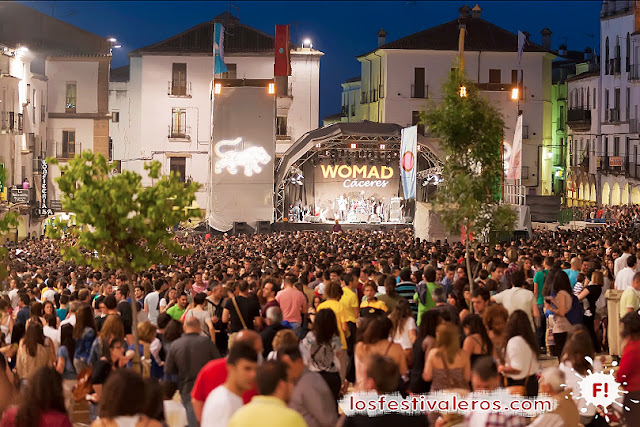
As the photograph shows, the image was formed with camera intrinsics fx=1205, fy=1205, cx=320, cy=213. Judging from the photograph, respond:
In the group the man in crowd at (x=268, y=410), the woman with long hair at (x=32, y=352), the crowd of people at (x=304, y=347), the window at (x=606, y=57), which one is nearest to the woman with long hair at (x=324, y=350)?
the crowd of people at (x=304, y=347)

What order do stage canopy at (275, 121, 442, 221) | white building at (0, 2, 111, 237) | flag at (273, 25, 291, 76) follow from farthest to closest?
white building at (0, 2, 111, 237)
flag at (273, 25, 291, 76)
stage canopy at (275, 121, 442, 221)

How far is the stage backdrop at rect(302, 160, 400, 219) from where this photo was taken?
52406 mm

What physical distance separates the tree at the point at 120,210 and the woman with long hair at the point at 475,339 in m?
6.14

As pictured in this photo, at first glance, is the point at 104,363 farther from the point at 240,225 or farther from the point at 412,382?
the point at 240,225

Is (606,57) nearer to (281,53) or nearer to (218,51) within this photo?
(281,53)

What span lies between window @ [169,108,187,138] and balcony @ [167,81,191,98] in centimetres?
72

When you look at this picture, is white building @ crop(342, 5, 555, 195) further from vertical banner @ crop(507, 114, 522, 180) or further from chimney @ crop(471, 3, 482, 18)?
vertical banner @ crop(507, 114, 522, 180)

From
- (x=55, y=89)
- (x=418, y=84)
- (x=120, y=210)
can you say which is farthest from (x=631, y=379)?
(x=418, y=84)

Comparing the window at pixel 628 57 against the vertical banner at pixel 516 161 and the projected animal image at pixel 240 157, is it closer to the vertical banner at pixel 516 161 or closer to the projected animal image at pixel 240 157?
the projected animal image at pixel 240 157

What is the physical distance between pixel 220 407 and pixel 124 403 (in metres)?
1.10

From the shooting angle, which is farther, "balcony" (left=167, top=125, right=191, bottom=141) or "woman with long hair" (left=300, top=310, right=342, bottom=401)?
"balcony" (left=167, top=125, right=191, bottom=141)

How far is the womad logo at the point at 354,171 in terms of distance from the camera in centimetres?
5239

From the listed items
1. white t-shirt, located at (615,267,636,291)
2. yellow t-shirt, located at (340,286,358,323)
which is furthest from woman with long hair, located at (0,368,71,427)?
white t-shirt, located at (615,267,636,291)

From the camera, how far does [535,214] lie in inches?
1912
